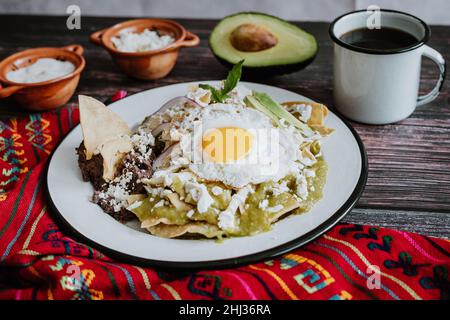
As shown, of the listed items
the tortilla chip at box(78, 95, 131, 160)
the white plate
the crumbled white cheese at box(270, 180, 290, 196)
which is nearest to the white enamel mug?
the white plate

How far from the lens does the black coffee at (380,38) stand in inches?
115

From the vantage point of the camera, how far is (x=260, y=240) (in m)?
2.15

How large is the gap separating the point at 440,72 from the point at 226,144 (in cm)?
129

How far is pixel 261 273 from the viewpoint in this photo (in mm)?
2068

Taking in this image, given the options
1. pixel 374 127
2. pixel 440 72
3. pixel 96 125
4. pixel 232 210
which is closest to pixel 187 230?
pixel 232 210

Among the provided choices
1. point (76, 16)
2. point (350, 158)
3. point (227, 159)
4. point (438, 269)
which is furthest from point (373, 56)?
point (76, 16)

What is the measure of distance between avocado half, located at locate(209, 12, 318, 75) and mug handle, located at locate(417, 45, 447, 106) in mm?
624

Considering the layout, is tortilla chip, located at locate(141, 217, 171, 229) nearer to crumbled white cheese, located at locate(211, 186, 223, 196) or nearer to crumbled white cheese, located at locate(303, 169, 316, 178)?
crumbled white cheese, located at locate(211, 186, 223, 196)

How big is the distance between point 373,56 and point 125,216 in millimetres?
1395

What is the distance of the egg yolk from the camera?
7.80ft

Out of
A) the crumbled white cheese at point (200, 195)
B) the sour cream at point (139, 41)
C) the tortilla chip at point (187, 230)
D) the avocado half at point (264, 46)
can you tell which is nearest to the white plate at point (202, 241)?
the tortilla chip at point (187, 230)

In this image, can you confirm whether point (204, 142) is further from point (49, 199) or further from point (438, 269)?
point (438, 269)

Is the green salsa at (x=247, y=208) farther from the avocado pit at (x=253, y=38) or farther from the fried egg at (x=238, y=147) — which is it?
the avocado pit at (x=253, y=38)

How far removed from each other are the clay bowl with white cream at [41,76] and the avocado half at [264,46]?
828 millimetres
